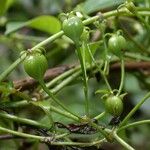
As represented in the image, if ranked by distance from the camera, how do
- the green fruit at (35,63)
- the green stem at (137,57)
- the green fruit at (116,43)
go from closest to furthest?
the green fruit at (35,63)
the green fruit at (116,43)
the green stem at (137,57)

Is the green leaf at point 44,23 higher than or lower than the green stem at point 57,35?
lower

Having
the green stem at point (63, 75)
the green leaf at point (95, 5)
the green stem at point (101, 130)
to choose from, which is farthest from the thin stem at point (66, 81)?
the green stem at point (101, 130)

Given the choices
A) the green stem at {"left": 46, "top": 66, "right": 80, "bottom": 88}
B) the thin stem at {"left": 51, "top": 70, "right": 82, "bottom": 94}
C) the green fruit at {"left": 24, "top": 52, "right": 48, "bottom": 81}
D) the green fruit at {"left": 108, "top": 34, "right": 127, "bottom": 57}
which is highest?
the green fruit at {"left": 24, "top": 52, "right": 48, "bottom": 81}

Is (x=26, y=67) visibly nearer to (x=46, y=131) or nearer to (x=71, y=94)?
(x=46, y=131)

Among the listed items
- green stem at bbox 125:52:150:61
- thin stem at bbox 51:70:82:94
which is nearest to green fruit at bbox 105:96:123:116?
thin stem at bbox 51:70:82:94

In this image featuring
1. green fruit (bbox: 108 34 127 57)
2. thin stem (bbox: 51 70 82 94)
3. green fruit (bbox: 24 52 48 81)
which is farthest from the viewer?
thin stem (bbox: 51 70 82 94)

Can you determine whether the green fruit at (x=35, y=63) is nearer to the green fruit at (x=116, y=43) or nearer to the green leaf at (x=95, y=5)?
the green fruit at (x=116, y=43)

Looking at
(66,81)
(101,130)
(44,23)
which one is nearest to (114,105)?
(101,130)

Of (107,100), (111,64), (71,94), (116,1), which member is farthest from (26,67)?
(71,94)

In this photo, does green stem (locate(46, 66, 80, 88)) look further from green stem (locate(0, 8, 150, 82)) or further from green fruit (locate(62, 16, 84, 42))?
green fruit (locate(62, 16, 84, 42))
